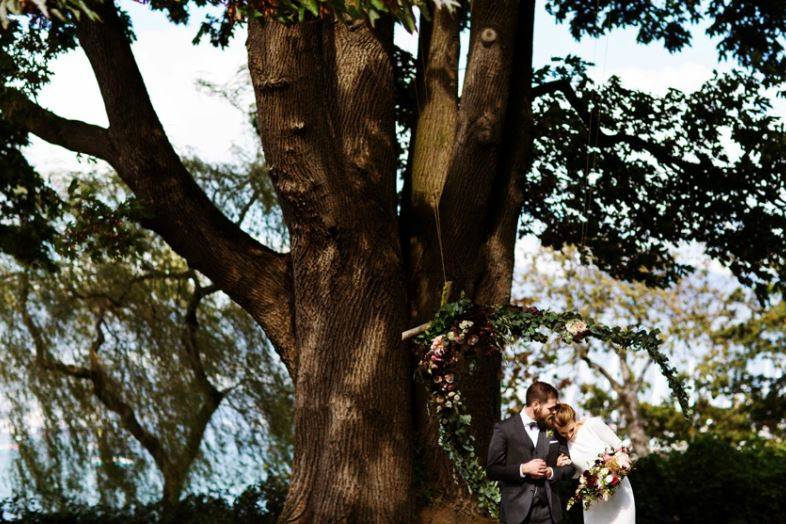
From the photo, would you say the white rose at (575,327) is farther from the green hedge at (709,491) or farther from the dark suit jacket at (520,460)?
the green hedge at (709,491)

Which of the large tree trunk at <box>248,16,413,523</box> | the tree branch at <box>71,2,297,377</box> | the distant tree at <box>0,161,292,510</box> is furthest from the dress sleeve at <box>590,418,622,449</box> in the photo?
the distant tree at <box>0,161,292,510</box>

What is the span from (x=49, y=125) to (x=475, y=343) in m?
4.85

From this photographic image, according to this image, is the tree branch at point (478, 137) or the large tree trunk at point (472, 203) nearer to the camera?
the large tree trunk at point (472, 203)

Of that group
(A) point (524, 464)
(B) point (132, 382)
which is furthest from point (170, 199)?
(B) point (132, 382)

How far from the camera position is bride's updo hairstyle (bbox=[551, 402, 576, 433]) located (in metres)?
7.66

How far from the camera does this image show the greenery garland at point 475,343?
26.6 ft

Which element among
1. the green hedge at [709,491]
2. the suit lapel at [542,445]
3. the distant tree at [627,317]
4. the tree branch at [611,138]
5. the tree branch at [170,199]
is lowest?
the suit lapel at [542,445]

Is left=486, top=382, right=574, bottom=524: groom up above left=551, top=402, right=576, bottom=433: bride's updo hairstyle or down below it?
below

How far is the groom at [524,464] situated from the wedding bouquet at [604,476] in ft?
0.86

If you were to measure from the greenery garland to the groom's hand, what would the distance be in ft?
2.39

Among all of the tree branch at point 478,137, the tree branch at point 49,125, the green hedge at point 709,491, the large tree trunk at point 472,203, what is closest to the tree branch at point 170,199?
the tree branch at point 49,125

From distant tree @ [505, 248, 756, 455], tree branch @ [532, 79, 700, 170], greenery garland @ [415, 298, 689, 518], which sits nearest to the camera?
greenery garland @ [415, 298, 689, 518]

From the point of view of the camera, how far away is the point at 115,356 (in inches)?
669

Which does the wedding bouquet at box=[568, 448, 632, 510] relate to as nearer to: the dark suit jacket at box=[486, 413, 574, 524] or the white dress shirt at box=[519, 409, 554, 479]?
the dark suit jacket at box=[486, 413, 574, 524]
